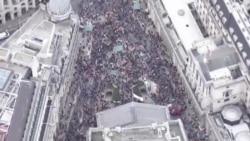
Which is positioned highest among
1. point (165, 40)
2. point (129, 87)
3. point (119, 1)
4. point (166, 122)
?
point (119, 1)

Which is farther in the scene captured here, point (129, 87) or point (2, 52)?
point (129, 87)

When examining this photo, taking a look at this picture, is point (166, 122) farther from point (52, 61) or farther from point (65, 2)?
point (65, 2)

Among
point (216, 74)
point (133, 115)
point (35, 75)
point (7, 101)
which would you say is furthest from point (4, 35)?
point (216, 74)

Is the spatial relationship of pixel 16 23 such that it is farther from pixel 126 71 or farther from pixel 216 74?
pixel 216 74

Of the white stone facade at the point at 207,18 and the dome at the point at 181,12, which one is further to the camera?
the dome at the point at 181,12

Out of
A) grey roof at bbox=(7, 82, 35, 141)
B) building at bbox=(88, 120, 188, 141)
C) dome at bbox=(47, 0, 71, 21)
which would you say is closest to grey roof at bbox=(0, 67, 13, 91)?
grey roof at bbox=(7, 82, 35, 141)

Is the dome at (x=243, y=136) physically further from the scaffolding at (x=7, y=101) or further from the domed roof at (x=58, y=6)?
the domed roof at (x=58, y=6)

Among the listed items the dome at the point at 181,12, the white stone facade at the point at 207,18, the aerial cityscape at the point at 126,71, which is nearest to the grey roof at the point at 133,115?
the aerial cityscape at the point at 126,71

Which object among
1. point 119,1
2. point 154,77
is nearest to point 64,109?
point 154,77
